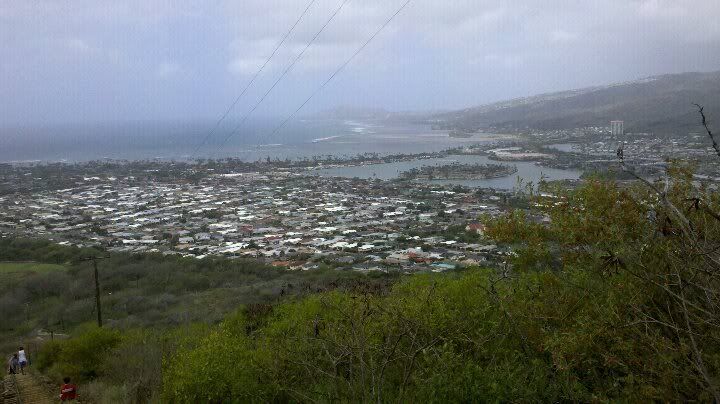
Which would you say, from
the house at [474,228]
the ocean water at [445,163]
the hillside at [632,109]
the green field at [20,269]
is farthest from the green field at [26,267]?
the hillside at [632,109]

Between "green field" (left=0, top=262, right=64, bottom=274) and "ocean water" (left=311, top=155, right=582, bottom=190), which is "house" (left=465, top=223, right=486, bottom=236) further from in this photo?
"green field" (left=0, top=262, right=64, bottom=274)

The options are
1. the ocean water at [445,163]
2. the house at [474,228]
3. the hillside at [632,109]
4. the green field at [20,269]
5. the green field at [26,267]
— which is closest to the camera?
the green field at [20,269]

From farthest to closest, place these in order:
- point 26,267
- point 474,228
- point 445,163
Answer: point 445,163, point 474,228, point 26,267

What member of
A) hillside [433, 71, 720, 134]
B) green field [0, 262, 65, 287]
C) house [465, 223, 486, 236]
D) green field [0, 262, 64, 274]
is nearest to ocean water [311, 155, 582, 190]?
hillside [433, 71, 720, 134]

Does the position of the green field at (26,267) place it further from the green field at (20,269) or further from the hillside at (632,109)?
the hillside at (632,109)

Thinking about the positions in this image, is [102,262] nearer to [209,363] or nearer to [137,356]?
[137,356]

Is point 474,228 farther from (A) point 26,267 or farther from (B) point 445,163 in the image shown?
(B) point 445,163

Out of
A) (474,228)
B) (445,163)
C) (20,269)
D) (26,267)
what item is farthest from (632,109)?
(20,269)

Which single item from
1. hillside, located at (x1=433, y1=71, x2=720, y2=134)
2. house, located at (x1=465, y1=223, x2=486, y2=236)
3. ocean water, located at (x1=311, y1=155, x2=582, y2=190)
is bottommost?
house, located at (x1=465, y1=223, x2=486, y2=236)
